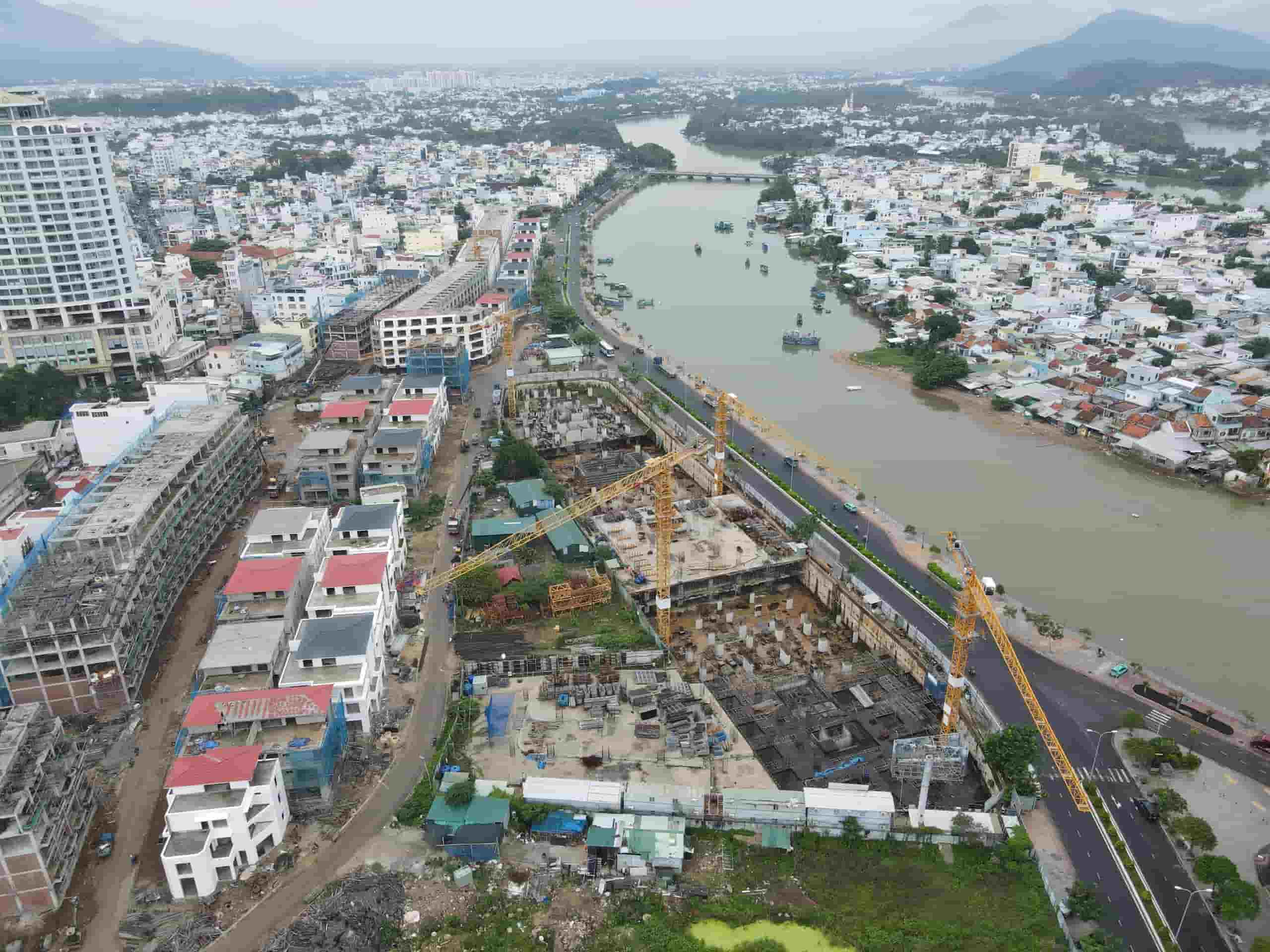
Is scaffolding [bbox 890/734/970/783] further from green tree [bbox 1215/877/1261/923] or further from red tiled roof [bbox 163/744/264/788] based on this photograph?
red tiled roof [bbox 163/744/264/788]

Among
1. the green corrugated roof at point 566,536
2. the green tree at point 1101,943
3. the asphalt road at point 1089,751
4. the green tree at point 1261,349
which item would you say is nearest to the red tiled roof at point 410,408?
the green corrugated roof at point 566,536

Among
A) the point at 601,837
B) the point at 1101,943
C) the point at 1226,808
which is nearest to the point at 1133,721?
the point at 1226,808

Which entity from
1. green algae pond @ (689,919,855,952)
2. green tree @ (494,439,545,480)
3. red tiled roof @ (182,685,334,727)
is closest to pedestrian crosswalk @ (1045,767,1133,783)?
green algae pond @ (689,919,855,952)

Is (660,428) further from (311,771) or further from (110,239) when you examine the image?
(110,239)

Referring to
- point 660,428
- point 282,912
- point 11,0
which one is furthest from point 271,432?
point 11,0

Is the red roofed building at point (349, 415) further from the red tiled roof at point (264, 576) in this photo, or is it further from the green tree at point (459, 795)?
the green tree at point (459, 795)
